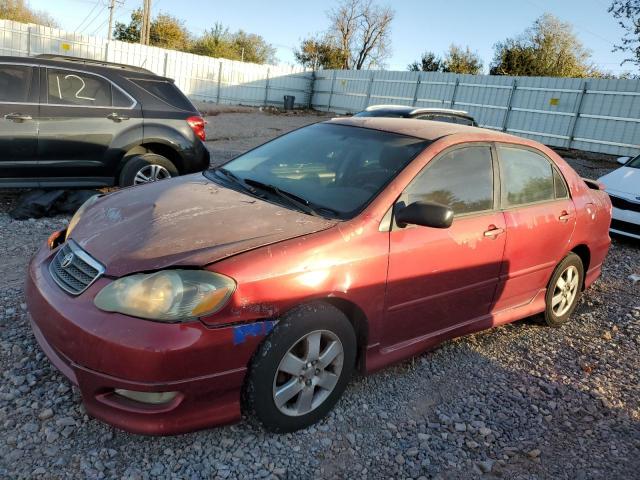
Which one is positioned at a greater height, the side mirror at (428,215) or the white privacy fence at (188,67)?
the white privacy fence at (188,67)

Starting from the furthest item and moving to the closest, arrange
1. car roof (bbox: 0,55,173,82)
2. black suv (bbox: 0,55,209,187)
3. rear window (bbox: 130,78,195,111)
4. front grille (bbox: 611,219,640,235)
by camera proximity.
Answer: front grille (bbox: 611,219,640,235) < rear window (bbox: 130,78,195,111) < car roof (bbox: 0,55,173,82) < black suv (bbox: 0,55,209,187)

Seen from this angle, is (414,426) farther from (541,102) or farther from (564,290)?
(541,102)

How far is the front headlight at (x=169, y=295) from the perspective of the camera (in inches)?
91.7

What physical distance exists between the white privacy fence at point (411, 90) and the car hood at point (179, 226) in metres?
16.1

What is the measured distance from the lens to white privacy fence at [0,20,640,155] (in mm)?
16500

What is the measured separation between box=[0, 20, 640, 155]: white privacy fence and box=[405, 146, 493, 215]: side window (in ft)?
48.1

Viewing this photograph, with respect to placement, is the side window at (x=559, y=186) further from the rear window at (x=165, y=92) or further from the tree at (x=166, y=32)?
the tree at (x=166, y=32)

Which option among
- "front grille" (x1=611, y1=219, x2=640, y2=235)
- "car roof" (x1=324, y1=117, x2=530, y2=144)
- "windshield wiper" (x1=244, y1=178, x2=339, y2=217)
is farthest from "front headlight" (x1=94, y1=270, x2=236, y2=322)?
"front grille" (x1=611, y1=219, x2=640, y2=235)

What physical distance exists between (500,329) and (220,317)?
9.56ft

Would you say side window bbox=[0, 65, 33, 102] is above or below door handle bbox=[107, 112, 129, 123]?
above

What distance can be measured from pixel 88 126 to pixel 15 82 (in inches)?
33.8

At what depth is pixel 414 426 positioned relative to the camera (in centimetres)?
301

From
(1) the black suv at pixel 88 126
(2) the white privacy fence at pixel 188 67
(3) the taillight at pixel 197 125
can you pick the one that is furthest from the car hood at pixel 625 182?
(2) the white privacy fence at pixel 188 67

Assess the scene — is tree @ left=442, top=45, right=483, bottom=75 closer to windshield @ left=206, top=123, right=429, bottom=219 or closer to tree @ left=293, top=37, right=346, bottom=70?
tree @ left=293, top=37, right=346, bottom=70
